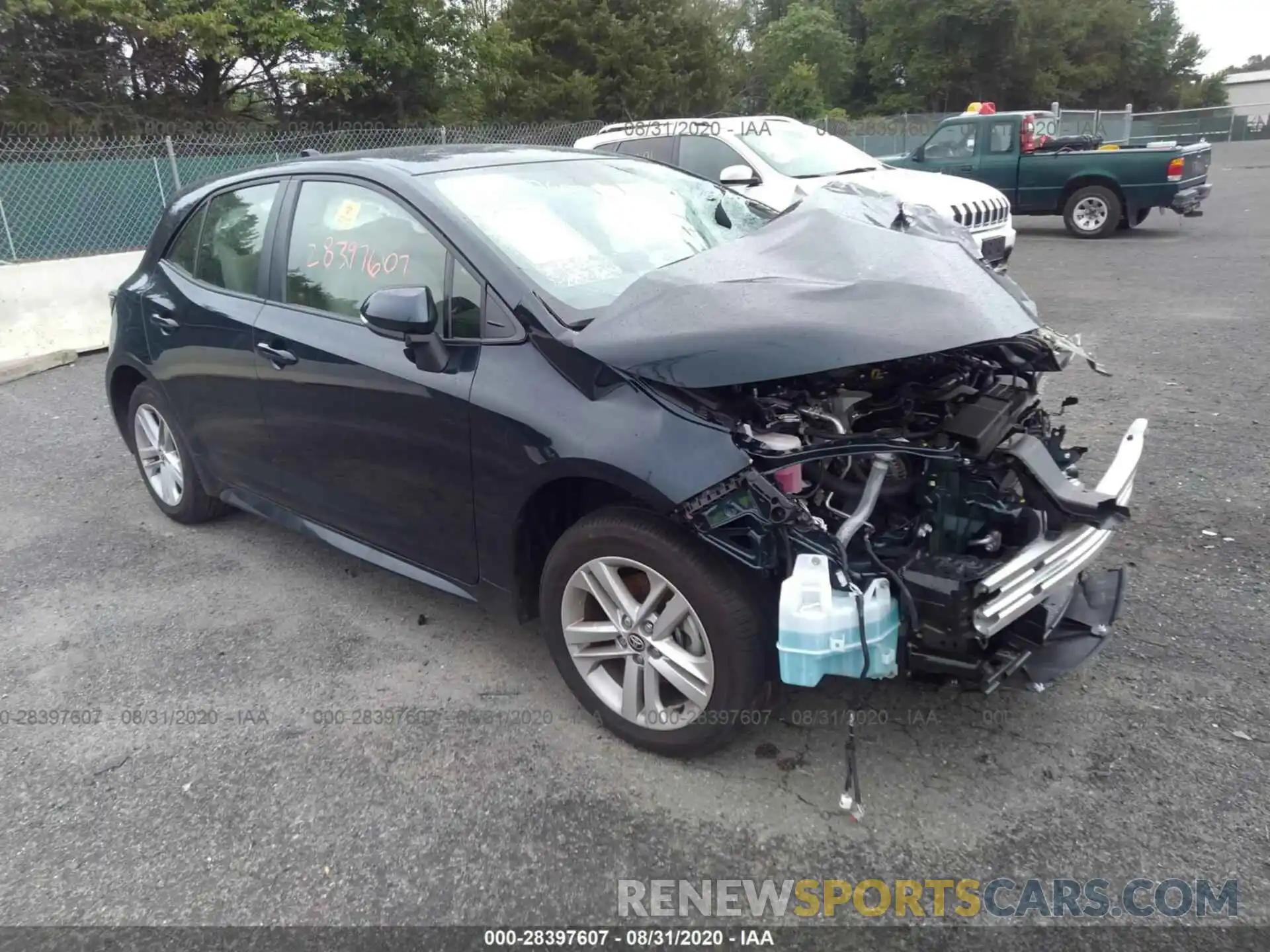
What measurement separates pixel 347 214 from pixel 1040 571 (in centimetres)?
271

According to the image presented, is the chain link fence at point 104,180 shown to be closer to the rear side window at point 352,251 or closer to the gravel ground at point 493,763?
the rear side window at point 352,251

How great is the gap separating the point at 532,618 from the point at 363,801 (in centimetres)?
79

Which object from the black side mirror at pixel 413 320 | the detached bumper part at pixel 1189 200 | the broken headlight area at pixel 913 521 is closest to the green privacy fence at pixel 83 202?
the black side mirror at pixel 413 320

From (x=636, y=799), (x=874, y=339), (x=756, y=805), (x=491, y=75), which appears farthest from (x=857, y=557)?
(x=491, y=75)

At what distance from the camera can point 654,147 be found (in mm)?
10164

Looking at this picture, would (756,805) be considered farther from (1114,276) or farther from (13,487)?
(1114,276)

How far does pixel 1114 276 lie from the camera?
34.1ft

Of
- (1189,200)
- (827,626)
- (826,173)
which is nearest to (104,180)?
(826,173)

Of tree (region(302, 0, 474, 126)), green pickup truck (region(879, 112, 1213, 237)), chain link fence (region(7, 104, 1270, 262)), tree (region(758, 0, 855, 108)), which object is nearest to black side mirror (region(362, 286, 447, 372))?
chain link fence (region(7, 104, 1270, 262))

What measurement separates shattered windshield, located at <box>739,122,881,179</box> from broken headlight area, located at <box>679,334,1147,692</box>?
7350 mm

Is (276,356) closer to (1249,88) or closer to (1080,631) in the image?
(1080,631)

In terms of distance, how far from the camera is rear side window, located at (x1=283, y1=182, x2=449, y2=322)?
10.6 ft

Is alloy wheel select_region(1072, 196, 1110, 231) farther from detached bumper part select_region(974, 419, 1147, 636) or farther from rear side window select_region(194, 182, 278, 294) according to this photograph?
rear side window select_region(194, 182, 278, 294)

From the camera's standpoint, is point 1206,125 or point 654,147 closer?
point 654,147
